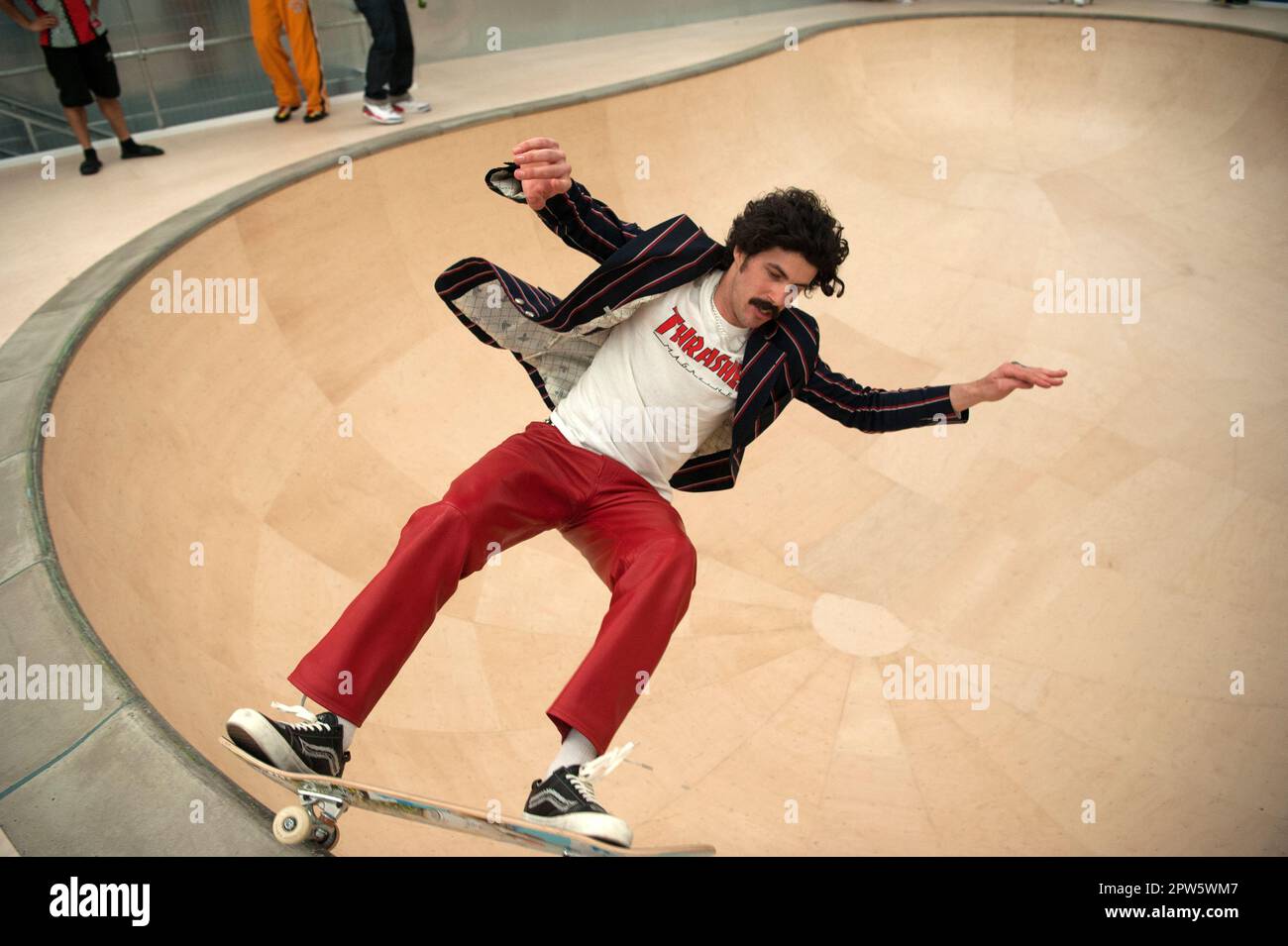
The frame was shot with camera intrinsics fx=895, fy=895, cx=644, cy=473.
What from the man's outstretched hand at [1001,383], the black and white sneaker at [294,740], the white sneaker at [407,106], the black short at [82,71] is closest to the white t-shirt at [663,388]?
the man's outstretched hand at [1001,383]

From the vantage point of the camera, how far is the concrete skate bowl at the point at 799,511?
387 cm

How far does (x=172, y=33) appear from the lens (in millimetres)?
8000

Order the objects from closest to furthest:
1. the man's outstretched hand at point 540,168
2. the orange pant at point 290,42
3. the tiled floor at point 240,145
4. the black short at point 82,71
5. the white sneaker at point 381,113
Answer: the man's outstretched hand at point 540,168
the tiled floor at point 240,145
the black short at point 82,71
the orange pant at point 290,42
the white sneaker at point 381,113

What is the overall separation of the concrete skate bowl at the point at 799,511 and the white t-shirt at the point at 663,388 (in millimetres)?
1597

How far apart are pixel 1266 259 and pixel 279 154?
8.10 m

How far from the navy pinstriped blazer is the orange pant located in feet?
19.3

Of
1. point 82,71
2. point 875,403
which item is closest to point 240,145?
point 82,71

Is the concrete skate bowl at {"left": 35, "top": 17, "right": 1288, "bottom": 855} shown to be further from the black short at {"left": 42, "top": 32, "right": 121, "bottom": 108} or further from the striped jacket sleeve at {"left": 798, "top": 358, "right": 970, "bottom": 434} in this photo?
the black short at {"left": 42, "top": 32, "right": 121, "bottom": 108}

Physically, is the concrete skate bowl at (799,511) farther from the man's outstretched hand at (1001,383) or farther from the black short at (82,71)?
the black short at (82,71)

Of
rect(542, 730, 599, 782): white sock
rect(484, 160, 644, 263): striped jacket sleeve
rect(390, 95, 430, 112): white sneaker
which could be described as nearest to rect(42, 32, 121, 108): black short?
rect(390, 95, 430, 112): white sneaker

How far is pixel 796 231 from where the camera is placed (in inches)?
116

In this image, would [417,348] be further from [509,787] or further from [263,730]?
[263,730]

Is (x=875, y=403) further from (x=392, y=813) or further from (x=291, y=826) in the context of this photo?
(x=291, y=826)

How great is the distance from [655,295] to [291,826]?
6.47 feet
